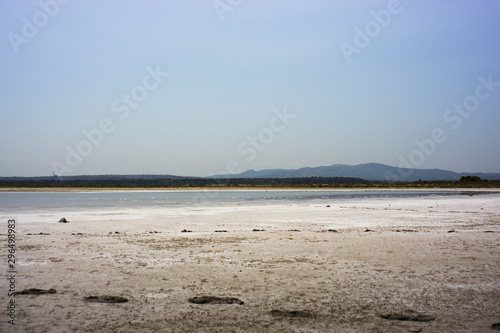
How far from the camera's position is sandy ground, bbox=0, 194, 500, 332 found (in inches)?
222

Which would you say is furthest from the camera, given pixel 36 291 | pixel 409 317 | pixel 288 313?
pixel 36 291

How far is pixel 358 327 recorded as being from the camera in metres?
5.44

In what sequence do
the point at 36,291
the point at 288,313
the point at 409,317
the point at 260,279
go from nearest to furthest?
the point at 409,317
the point at 288,313
the point at 36,291
the point at 260,279

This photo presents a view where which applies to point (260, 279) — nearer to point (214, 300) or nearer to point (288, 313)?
point (214, 300)

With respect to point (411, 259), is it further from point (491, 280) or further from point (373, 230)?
point (373, 230)

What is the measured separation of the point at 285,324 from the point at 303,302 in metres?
0.97

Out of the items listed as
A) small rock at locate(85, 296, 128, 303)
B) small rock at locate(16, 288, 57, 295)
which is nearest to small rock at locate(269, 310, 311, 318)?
small rock at locate(85, 296, 128, 303)

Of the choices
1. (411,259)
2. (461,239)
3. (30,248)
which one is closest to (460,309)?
(411,259)

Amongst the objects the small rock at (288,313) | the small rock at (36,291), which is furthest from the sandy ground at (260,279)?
the small rock at (36,291)

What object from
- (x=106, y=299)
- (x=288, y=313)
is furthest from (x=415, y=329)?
(x=106, y=299)

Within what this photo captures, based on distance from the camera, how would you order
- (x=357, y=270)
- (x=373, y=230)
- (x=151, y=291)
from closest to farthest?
1. (x=151, y=291)
2. (x=357, y=270)
3. (x=373, y=230)

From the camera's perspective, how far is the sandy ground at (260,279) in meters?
5.65

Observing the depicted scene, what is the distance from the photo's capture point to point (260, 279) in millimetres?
7863

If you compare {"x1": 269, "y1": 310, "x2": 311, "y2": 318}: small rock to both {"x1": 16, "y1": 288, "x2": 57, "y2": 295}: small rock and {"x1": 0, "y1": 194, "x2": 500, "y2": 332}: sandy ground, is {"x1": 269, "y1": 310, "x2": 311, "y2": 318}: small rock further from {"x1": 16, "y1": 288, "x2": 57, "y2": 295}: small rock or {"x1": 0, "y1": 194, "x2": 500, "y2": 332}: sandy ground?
{"x1": 16, "y1": 288, "x2": 57, "y2": 295}: small rock
